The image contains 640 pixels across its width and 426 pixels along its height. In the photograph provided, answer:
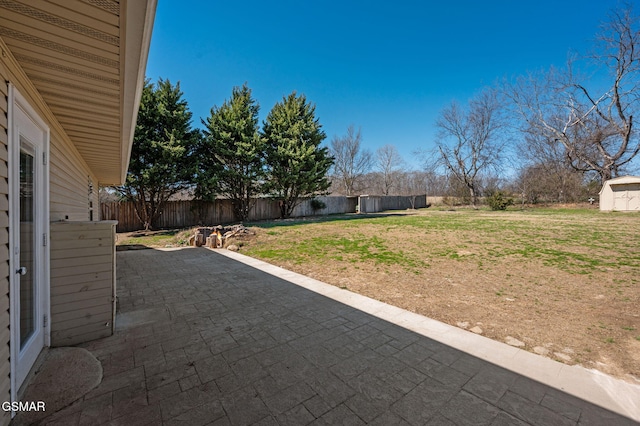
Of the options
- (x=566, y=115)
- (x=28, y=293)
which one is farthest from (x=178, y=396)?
(x=566, y=115)

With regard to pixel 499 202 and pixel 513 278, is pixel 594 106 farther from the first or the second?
pixel 513 278

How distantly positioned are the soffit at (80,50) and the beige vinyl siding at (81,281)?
1239mm

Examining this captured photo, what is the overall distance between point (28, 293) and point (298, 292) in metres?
2.87

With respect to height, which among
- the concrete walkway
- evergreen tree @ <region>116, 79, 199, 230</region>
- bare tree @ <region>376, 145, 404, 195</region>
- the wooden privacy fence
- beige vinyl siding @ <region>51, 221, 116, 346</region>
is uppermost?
bare tree @ <region>376, 145, 404, 195</region>

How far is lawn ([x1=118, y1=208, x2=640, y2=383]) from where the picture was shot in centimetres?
269

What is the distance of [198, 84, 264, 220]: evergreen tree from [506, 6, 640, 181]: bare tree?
22.2 m

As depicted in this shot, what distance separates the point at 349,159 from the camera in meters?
30.6

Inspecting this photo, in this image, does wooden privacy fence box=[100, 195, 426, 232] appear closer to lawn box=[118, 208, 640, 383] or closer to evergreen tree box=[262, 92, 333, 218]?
evergreen tree box=[262, 92, 333, 218]

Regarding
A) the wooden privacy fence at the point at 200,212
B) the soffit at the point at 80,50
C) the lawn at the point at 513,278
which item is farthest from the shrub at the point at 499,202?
the soffit at the point at 80,50

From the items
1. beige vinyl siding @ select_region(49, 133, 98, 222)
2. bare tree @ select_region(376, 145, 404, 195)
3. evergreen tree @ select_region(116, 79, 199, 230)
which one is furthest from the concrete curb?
bare tree @ select_region(376, 145, 404, 195)

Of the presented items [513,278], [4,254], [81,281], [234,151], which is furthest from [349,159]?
[4,254]

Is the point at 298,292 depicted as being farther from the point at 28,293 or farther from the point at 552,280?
the point at 552,280

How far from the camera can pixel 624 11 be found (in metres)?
15.8

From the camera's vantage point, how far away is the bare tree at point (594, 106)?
55.1ft
